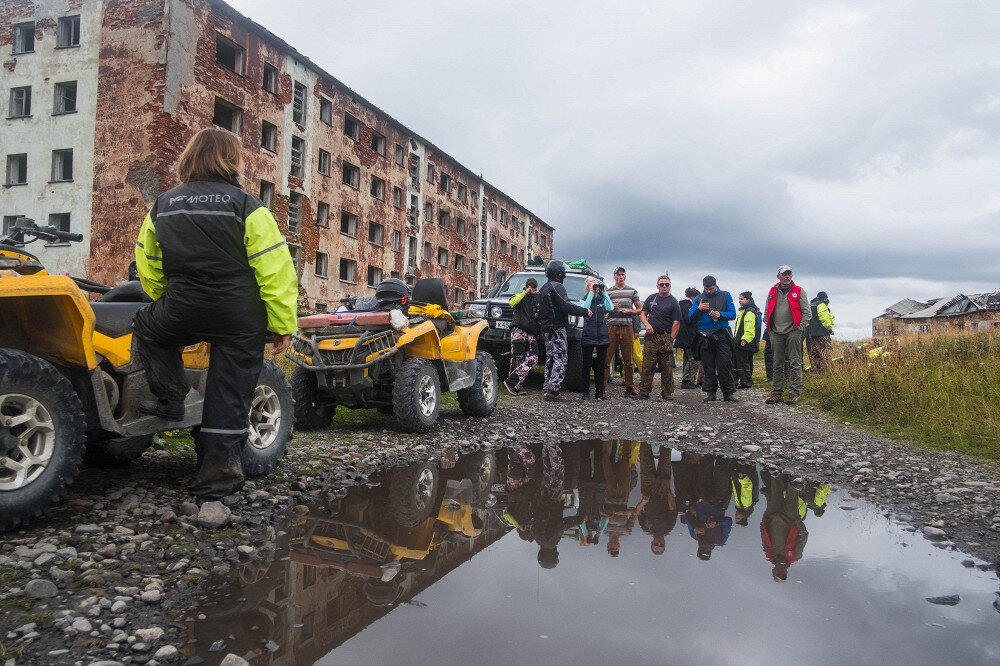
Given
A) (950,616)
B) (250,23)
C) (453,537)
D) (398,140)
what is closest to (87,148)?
(250,23)

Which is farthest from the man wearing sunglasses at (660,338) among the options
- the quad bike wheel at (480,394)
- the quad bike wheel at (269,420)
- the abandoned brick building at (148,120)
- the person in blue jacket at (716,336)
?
the abandoned brick building at (148,120)

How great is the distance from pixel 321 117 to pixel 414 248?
1109cm

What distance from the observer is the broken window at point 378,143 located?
35.9 meters

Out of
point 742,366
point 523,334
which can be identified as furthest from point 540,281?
point 742,366

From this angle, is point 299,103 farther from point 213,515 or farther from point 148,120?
point 213,515

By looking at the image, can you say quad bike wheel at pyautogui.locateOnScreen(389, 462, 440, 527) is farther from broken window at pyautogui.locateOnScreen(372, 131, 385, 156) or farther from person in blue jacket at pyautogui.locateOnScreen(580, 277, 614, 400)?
broken window at pyautogui.locateOnScreen(372, 131, 385, 156)

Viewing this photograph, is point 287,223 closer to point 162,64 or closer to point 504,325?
point 162,64

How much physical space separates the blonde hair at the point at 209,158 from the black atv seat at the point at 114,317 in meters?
0.83

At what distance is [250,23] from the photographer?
26.0 meters

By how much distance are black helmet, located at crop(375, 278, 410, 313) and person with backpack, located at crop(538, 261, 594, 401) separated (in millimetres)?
3187

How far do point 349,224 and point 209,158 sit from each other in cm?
3163

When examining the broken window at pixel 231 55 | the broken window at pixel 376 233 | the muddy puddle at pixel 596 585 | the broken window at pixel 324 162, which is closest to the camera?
the muddy puddle at pixel 596 585

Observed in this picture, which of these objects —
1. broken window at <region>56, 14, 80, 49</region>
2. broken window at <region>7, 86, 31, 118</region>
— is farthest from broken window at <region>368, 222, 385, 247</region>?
broken window at <region>7, 86, 31, 118</region>

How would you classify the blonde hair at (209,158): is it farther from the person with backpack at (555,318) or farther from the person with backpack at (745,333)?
the person with backpack at (745,333)
